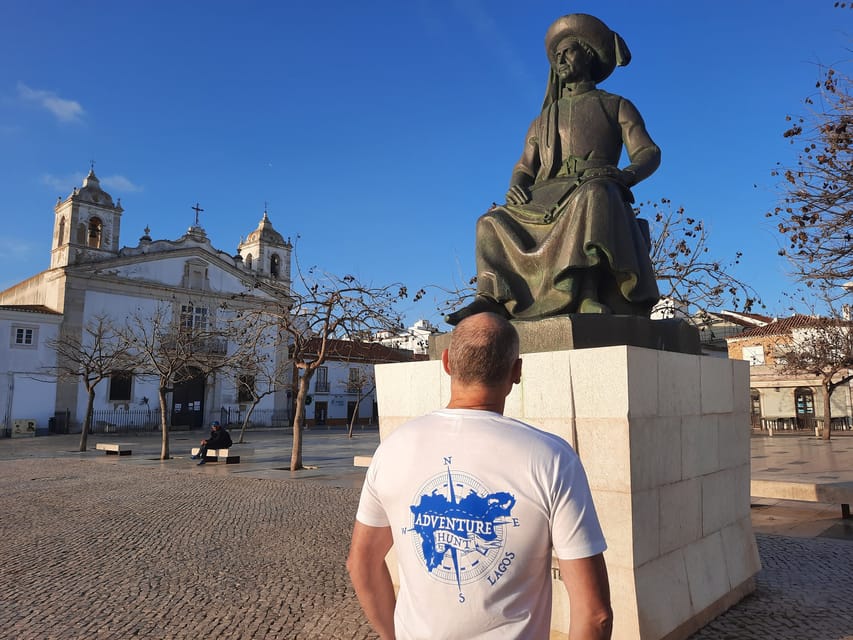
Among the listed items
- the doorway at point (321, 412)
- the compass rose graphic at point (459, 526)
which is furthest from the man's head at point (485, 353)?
the doorway at point (321, 412)

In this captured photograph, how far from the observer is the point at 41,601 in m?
4.18

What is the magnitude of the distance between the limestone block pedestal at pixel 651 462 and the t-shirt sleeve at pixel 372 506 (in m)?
1.57

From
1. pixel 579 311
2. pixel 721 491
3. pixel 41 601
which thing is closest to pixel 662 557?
pixel 721 491

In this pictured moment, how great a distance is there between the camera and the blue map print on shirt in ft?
4.24

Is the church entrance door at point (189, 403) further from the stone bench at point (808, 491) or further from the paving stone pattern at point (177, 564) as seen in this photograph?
the stone bench at point (808, 491)

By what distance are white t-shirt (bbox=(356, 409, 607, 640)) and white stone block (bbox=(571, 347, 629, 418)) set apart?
1.53 meters

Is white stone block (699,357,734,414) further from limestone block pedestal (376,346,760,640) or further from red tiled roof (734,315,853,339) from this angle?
red tiled roof (734,315,853,339)

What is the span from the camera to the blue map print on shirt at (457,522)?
4.24ft

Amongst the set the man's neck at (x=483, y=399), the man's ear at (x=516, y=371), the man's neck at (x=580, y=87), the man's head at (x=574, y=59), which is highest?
the man's head at (x=574, y=59)

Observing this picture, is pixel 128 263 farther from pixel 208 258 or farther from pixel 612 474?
pixel 612 474

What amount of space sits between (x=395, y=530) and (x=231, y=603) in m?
3.12

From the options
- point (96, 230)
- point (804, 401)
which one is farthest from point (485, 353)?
point (804, 401)

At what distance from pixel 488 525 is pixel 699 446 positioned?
252 centimetres

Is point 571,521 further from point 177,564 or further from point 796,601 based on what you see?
point 177,564
